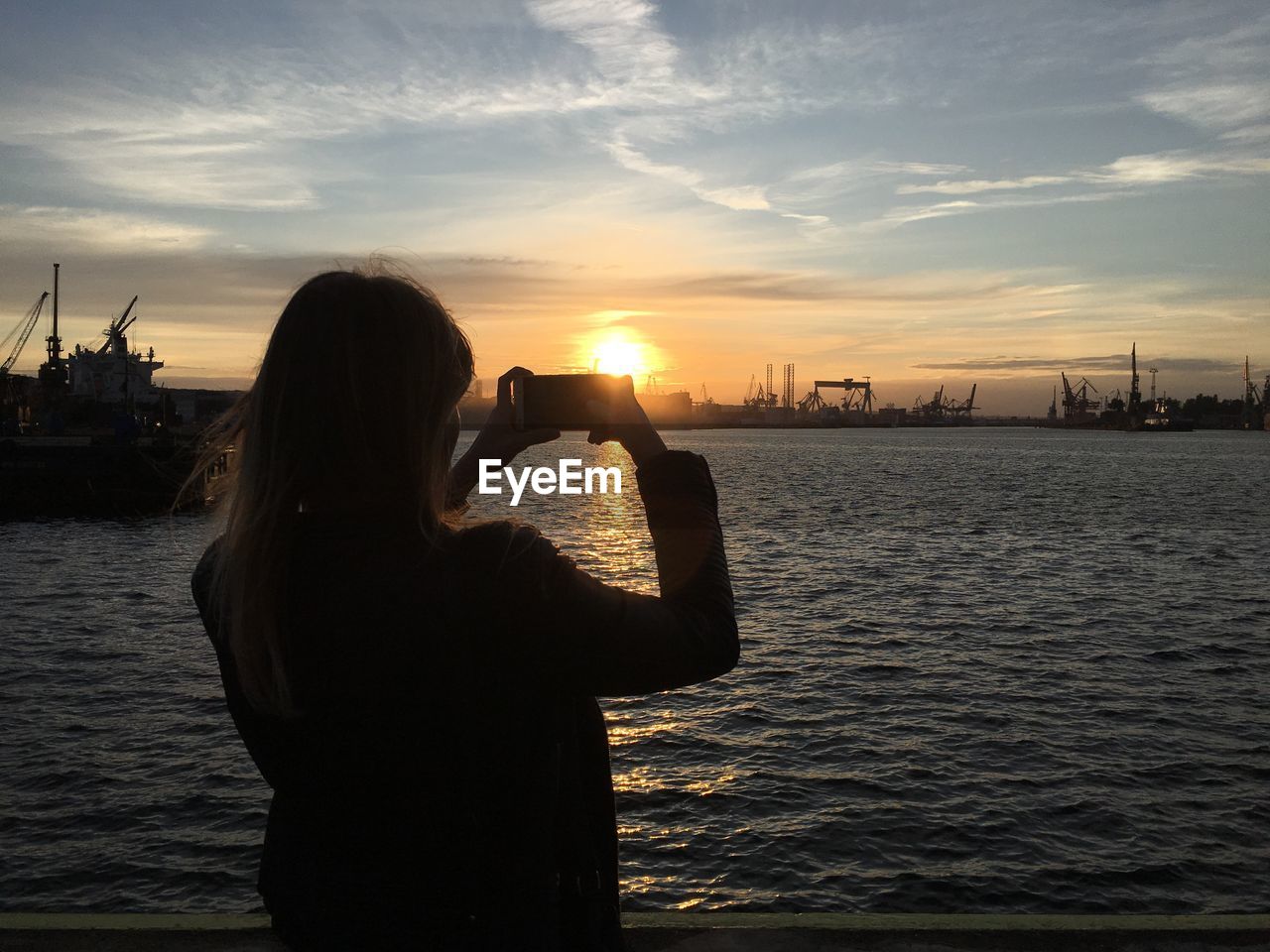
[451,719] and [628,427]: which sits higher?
[628,427]

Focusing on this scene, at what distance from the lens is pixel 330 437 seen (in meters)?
1.28

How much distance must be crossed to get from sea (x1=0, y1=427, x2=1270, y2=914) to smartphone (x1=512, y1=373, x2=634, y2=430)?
222 mm

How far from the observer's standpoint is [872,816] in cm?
945

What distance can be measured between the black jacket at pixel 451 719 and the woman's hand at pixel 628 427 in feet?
0.60

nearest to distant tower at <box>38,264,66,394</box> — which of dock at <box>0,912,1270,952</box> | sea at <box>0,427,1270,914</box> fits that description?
sea at <box>0,427,1270,914</box>

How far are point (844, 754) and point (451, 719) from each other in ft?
35.2

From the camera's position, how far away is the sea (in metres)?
8.22

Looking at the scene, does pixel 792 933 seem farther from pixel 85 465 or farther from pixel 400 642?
pixel 85 465

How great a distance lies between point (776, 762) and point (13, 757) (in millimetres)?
8575

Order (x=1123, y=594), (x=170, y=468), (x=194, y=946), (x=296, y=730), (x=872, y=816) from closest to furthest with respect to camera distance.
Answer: (x=296, y=730) < (x=194, y=946) < (x=872, y=816) < (x=1123, y=594) < (x=170, y=468)

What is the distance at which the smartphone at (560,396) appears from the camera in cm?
159

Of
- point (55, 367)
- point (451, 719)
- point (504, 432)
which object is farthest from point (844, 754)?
point (55, 367)

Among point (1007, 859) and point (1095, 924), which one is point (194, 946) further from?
point (1007, 859)

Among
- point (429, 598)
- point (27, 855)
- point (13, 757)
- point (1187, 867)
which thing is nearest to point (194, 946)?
point (429, 598)
